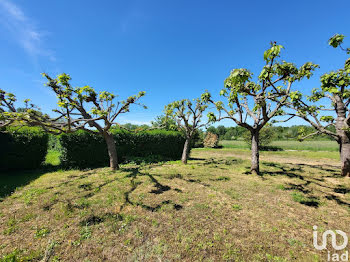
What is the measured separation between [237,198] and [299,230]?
78.2 inches

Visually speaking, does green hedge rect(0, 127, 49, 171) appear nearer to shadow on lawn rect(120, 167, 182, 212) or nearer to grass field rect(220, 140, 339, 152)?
shadow on lawn rect(120, 167, 182, 212)

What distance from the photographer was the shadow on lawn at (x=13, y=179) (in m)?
5.79

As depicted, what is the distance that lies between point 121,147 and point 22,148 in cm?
604

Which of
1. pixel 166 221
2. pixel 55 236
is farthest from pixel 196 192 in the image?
pixel 55 236

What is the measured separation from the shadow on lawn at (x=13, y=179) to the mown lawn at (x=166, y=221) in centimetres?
40

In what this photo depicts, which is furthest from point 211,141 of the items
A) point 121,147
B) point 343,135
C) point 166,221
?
point 166,221

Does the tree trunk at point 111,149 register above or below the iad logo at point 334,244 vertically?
above

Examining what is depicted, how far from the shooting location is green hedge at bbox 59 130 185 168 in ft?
32.2

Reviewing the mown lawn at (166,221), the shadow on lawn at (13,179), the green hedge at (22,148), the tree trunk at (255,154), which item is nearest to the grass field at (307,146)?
the tree trunk at (255,154)

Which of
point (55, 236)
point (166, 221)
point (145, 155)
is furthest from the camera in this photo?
point (145, 155)

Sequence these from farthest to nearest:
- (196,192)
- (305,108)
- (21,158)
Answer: (21,158) → (305,108) → (196,192)

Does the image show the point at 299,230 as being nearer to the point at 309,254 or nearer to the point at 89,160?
the point at 309,254

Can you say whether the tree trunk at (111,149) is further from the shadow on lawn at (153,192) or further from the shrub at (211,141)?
the shrub at (211,141)

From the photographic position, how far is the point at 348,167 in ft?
26.0
